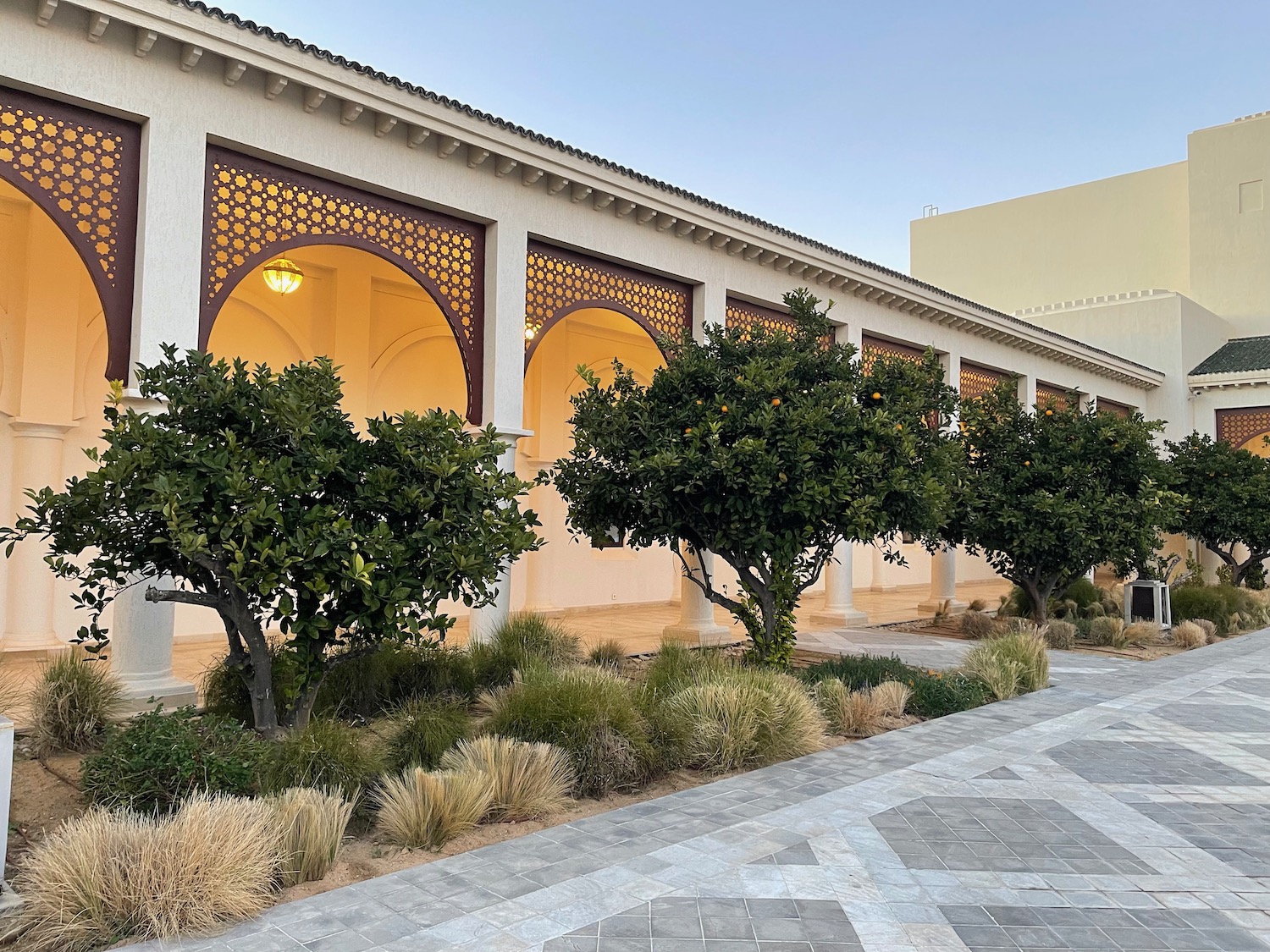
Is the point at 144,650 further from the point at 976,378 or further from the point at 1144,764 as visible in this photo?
the point at 976,378

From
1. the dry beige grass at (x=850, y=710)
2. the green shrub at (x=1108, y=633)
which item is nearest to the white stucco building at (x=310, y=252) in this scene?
the green shrub at (x=1108, y=633)

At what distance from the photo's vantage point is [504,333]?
9734 millimetres

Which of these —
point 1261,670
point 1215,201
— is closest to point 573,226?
point 1261,670

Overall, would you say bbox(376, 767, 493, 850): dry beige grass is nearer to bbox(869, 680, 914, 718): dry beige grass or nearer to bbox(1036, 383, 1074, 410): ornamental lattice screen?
bbox(869, 680, 914, 718): dry beige grass

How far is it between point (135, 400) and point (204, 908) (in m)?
5.04

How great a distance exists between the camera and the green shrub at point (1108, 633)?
12.3 metres

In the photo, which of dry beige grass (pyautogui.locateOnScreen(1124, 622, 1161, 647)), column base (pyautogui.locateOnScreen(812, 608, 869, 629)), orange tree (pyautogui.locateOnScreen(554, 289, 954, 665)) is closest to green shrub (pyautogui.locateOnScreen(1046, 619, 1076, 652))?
dry beige grass (pyautogui.locateOnScreen(1124, 622, 1161, 647))

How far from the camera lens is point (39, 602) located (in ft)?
31.2

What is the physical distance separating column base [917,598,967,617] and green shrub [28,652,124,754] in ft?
42.4

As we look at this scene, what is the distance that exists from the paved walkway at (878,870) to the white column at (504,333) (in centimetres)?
516

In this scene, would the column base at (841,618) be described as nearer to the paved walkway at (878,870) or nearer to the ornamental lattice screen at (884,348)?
the ornamental lattice screen at (884,348)

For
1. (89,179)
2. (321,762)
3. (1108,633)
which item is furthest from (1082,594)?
(89,179)

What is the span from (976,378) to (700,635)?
9.22 metres

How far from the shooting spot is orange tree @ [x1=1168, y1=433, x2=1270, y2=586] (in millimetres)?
17062
